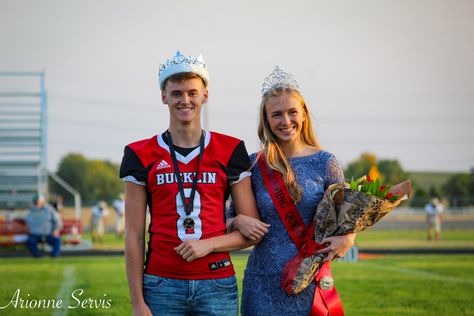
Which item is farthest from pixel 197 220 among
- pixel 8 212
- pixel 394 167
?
pixel 394 167

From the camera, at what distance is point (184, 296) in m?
3.72

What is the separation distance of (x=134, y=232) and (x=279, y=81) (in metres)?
1.22

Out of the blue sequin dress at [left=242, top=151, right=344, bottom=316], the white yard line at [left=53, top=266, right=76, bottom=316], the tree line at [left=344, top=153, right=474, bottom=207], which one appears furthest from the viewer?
the tree line at [left=344, top=153, right=474, bottom=207]

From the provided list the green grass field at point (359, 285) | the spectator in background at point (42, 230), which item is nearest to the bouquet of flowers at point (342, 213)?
the green grass field at point (359, 285)

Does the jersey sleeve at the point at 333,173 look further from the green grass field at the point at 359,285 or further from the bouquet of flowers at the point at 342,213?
the green grass field at the point at 359,285

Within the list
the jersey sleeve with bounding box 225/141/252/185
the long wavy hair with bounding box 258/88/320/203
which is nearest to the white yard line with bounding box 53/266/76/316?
the long wavy hair with bounding box 258/88/320/203

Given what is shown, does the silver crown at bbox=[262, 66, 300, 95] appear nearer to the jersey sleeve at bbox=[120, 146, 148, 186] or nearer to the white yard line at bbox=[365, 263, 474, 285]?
the jersey sleeve at bbox=[120, 146, 148, 186]

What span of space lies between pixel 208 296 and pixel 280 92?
123 centimetres

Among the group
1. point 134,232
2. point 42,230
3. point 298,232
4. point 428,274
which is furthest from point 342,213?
point 42,230

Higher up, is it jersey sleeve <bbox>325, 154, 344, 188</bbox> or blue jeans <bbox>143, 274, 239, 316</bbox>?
jersey sleeve <bbox>325, 154, 344, 188</bbox>

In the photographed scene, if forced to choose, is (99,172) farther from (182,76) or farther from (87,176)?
(182,76)

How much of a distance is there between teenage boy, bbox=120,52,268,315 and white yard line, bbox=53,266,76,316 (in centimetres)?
541

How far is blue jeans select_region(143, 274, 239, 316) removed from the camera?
3.72m

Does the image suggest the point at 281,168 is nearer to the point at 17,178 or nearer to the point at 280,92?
the point at 280,92
